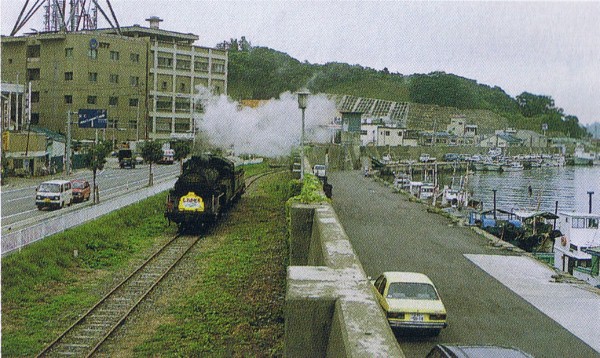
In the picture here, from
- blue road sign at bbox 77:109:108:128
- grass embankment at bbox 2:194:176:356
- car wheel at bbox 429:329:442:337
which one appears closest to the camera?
car wheel at bbox 429:329:442:337

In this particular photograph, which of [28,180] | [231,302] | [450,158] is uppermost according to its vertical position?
[450,158]

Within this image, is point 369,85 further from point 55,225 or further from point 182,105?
point 55,225

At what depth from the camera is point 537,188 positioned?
7394 cm

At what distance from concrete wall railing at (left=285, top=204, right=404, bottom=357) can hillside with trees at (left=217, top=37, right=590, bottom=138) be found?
188ft

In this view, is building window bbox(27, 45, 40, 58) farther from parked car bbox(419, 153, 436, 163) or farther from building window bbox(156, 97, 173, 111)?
parked car bbox(419, 153, 436, 163)

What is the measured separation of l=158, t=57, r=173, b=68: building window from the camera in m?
68.8

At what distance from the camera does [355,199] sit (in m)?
37.9

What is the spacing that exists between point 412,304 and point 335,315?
497 cm

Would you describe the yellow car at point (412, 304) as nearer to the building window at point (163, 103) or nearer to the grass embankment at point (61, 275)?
the grass embankment at point (61, 275)

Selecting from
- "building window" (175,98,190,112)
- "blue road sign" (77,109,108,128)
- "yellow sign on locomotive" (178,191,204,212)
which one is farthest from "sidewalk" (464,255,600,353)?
"building window" (175,98,190,112)

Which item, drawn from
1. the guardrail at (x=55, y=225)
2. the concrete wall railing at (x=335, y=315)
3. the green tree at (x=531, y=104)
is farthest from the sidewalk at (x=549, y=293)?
the green tree at (x=531, y=104)

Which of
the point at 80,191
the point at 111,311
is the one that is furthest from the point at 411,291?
the point at 80,191

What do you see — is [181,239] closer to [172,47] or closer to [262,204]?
[262,204]

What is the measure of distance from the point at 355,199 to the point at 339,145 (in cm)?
3941
